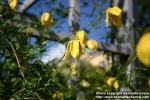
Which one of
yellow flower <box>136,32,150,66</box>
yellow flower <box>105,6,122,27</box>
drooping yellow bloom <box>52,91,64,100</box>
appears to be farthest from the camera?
drooping yellow bloom <box>52,91,64,100</box>

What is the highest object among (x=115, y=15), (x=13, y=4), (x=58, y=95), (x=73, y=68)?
(x=13, y=4)

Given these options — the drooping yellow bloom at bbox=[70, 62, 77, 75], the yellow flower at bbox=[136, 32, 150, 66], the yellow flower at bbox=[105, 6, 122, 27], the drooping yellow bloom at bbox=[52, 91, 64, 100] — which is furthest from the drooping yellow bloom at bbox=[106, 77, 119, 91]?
Answer: the yellow flower at bbox=[136, 32, 150, 66]

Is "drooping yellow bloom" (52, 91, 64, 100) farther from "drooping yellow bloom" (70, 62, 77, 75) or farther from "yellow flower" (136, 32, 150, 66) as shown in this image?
"yellow flower" (136, 32, 150, 66)

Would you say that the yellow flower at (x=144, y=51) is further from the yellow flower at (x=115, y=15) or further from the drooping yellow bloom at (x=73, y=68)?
the drooping yellow bloom at (x=73, y=68)

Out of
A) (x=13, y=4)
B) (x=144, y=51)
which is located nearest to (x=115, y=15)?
(x=13, y=4)

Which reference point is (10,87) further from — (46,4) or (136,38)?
(136,38)

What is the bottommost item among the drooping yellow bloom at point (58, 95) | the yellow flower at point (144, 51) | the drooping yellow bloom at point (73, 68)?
the drooping yellow bloom at point (58, 95)

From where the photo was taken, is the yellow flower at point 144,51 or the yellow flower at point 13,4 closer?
the yellow flower at point 144,51

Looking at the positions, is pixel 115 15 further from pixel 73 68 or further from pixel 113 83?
pixel 73 68

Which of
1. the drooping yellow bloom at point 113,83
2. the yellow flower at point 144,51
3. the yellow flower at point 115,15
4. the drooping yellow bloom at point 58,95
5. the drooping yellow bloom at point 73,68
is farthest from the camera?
the drooping yellow bloom at point 73,68

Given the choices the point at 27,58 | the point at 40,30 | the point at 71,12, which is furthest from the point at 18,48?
the point at 71,12

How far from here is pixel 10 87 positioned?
1567mm

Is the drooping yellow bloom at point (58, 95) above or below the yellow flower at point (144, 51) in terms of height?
below

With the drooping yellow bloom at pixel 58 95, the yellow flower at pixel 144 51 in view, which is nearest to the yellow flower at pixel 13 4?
the drooping yellow bloom at pixel 58 95
